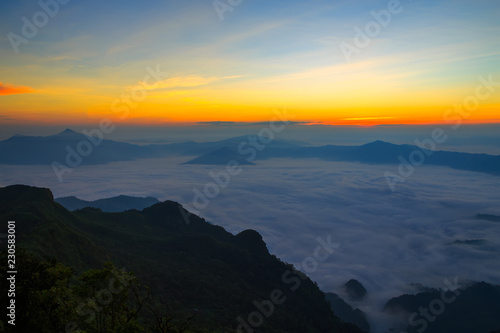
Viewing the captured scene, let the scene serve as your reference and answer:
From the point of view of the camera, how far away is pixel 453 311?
65.8m

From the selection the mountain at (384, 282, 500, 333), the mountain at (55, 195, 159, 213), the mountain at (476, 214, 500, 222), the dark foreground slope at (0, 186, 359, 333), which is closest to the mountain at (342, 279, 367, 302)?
the mountain at (384, 282, 500, 333)

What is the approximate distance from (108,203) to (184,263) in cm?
11398

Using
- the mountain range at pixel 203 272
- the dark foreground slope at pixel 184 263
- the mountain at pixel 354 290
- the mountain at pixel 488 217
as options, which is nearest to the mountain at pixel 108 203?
the mountain range at pixel 203 272

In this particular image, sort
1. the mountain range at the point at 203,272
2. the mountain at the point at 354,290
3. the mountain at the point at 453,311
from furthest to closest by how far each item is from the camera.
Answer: the mountain at the point at 354,290 < the mountain at the point at 453,311 < the mountain range at the point at 203,272

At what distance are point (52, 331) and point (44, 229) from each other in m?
35.3

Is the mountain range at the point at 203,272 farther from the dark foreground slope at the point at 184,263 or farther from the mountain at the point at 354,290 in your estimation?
the mountain at the point at 354,290

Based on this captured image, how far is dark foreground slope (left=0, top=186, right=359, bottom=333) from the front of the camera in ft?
131

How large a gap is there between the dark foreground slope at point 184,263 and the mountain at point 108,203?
83.5 meters

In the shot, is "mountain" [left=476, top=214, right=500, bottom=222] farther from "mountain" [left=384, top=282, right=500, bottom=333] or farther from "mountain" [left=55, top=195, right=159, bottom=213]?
"mountain" [left=55, top=195, right=159, bottom=213]

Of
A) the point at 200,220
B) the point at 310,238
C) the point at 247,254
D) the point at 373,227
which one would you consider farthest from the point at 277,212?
the point at 247,254

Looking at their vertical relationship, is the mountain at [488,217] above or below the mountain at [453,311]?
above

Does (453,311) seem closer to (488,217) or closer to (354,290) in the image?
(354,290)

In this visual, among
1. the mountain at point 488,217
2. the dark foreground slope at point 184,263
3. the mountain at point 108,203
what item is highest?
the mountain at point 108,203

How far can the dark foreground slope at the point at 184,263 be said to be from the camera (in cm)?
3997
